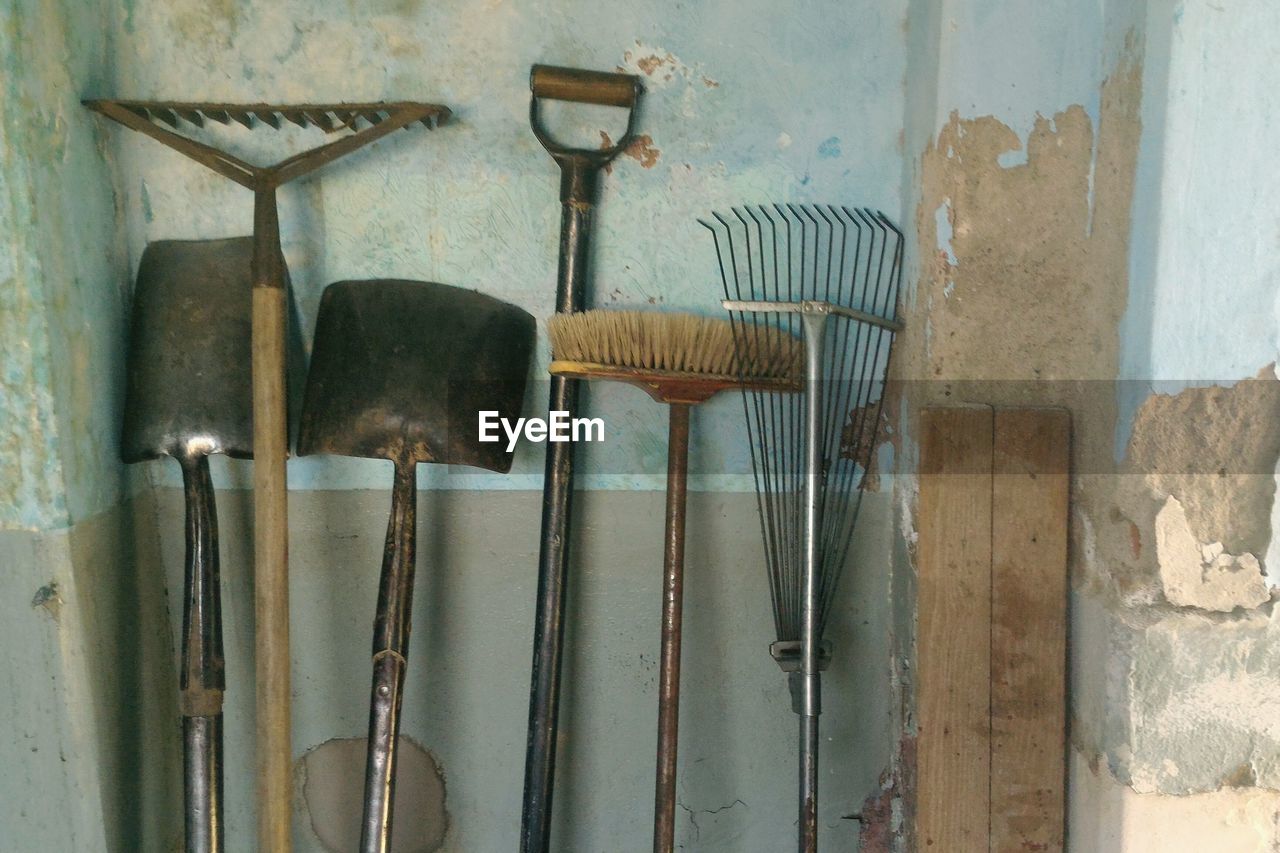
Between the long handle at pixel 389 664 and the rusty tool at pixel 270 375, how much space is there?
0.43ft

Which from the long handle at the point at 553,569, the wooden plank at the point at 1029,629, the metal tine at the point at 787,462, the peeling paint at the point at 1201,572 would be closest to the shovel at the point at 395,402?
the long handle at the point at 553,569

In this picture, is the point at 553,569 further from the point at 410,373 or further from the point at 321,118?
the point at 321,118

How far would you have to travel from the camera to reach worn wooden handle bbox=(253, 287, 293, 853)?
140 centimetres

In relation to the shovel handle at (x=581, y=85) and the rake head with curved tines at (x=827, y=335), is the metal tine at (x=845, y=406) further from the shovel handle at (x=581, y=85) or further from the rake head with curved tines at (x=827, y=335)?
the shovel handle at (x=581, y=85)

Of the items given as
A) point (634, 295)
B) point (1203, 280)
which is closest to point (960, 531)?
point (1203, 280)

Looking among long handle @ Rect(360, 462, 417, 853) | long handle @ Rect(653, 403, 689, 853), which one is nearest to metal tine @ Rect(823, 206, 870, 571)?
long handle @ Rect(653, 403, 689, 853)

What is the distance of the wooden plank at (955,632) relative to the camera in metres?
→ 1.36

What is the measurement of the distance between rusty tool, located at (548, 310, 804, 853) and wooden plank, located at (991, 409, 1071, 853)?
0.38 metres

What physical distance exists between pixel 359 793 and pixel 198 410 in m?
0.74

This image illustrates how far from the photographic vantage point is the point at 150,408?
1472 millimetres

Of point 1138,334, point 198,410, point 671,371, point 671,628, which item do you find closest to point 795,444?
point 671,371

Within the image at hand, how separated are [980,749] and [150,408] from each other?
56.0 inches

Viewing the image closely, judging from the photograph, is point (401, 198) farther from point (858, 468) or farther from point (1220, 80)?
point (1220, 80)

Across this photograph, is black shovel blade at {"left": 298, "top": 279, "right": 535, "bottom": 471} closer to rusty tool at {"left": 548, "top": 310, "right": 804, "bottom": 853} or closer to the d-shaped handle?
rusty tool at {"left": 548, "top": 310, "right": 804, "bottom": 853}
